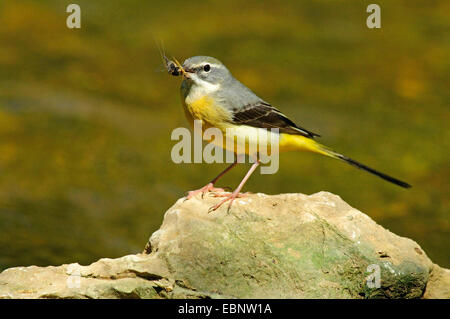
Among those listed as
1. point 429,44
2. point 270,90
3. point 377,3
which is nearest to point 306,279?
point 270,90

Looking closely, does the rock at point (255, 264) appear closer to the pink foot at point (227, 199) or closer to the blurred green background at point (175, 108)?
the pink foot at point (227, 199)

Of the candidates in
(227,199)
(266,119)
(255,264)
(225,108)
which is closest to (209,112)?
(225,108)

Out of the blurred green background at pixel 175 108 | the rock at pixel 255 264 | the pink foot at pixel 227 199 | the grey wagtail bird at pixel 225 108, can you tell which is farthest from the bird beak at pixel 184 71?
the blurred green background at pixel 175 108

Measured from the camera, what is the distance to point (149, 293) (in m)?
7.15

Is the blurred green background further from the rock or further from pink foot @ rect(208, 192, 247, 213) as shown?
the rock

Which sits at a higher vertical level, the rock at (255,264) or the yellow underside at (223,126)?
the yellow underside at (223,126)

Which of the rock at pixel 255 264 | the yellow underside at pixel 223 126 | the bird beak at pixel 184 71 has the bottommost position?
the rock at pixel 255 264

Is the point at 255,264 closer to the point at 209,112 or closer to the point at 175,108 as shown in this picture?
the point at 209,112

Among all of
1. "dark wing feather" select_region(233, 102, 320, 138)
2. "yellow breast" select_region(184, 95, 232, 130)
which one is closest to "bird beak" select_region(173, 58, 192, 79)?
"yellow breast" select_region(184, 95, 232, 130)

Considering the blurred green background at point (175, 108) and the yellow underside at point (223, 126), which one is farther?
the blurred green background at point (175, 108)

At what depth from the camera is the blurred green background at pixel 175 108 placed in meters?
14.0

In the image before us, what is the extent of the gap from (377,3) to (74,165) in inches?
400

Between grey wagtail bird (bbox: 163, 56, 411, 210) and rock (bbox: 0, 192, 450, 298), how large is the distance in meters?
0.84

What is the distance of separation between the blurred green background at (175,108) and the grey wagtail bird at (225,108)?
505 cm
